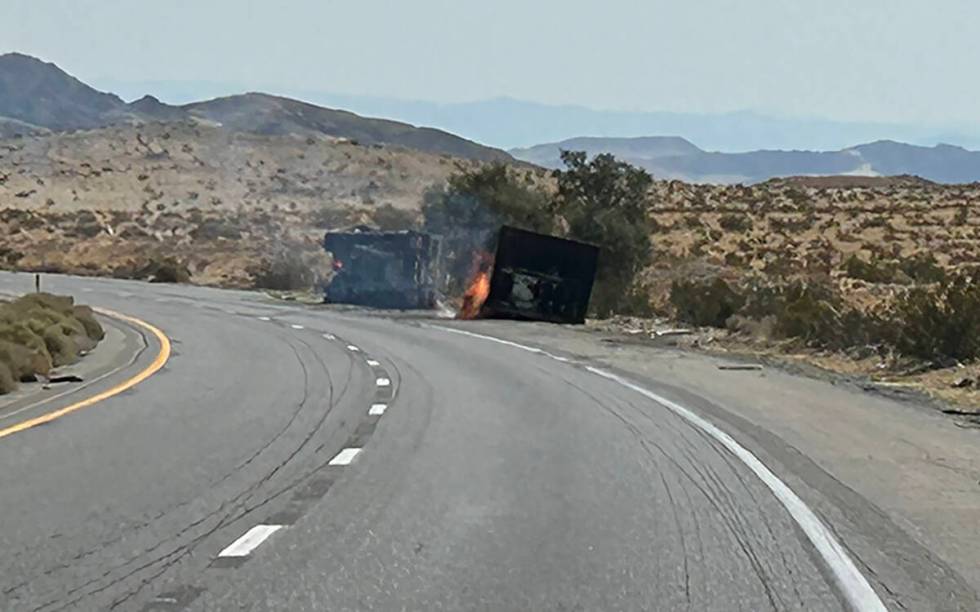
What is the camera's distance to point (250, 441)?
1275cm

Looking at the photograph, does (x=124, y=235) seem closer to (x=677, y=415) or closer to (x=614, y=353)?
(x=614, y=353)

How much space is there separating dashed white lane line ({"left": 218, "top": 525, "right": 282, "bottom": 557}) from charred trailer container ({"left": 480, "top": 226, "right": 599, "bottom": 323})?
24.3 meters

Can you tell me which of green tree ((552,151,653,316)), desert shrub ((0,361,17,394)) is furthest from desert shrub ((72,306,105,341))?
green tree ((552,151,653,316))

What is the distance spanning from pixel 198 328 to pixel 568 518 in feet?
65.3

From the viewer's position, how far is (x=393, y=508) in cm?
962

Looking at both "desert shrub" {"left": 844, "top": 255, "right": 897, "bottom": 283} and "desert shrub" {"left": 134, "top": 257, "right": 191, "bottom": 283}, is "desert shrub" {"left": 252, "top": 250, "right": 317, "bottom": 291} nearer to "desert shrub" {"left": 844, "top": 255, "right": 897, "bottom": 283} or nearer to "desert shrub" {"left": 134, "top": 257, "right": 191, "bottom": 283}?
"desert shrub" {"left": 134, "top": 257, "right": 191, "bottom": 283}

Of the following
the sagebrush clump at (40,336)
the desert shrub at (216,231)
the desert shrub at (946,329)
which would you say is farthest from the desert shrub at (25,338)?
the desert shrub at (216,231)

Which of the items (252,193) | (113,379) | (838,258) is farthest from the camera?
(252,193)

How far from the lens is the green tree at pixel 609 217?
125 feet

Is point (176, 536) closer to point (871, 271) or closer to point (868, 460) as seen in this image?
point (868, 460)

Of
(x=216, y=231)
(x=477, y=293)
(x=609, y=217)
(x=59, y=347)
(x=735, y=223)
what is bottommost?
(x=59, y=347)

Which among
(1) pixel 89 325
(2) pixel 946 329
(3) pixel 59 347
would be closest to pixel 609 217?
(1) pixel 89 325

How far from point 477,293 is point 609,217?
18.3ft

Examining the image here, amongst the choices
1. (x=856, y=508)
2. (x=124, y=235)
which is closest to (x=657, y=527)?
(x=856, y=508)
